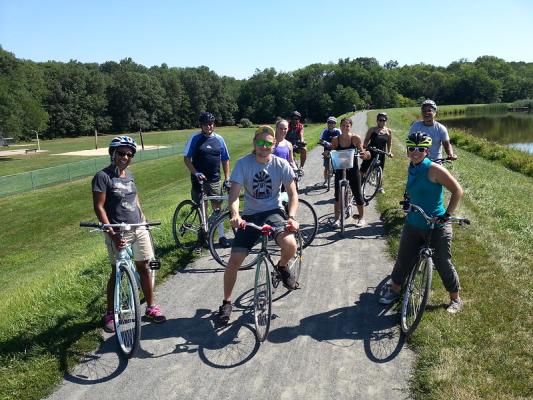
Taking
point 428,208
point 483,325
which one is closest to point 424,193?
point 428,208

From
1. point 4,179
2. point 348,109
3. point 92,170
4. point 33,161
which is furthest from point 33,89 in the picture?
point 348,109

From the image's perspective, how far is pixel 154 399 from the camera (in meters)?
3.90

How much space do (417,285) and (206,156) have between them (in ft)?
13.8

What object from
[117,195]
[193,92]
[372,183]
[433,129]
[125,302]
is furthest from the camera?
[193,92]

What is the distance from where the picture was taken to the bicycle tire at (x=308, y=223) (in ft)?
26.3

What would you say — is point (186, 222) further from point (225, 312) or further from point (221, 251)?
point (225, 312)

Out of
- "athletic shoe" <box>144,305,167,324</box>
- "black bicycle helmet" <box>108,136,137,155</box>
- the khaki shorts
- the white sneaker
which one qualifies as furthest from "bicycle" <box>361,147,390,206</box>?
"black bicycle helmet" <box>108,136,137,155</box>

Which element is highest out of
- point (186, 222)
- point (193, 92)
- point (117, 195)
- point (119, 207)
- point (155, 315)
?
point (193, 92)

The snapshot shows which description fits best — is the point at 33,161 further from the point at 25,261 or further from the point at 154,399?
the point at 154,399

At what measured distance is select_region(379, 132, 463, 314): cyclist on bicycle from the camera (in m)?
4.83

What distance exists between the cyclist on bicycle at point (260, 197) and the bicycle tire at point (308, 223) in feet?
9.21

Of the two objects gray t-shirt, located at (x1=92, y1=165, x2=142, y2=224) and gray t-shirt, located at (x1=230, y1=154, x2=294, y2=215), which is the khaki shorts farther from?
gray t-shirt, located at (x1=230, y1=154, x2=294, y2=215)

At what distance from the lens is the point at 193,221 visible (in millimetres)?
7969

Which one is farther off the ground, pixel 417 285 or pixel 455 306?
pixel 417 285
